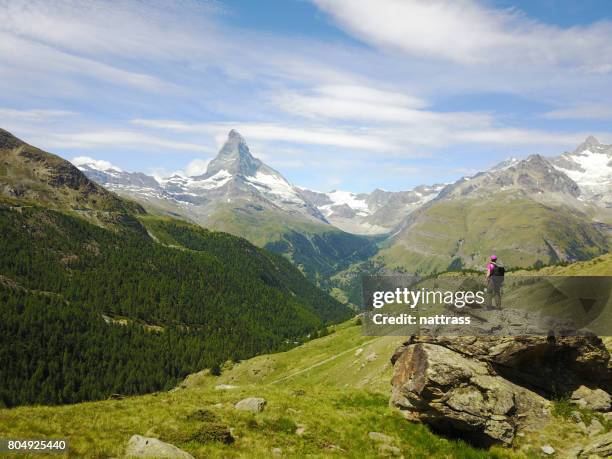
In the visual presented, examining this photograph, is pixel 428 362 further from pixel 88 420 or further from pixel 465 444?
pixel 88 420

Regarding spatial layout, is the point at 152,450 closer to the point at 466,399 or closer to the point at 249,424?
the point at 249,424

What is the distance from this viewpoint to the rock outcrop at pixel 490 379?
2573 cm

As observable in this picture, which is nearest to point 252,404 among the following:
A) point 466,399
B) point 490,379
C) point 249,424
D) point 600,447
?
point 249,424

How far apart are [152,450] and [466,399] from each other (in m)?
19.0

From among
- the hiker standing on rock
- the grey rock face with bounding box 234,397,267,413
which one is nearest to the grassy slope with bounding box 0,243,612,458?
the grey rock face with bounding box 234,397,267,413

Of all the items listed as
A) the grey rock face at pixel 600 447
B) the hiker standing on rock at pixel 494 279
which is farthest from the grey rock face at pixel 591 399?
the hiker standing on rock at pixel 494 279

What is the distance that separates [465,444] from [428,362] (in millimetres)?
5401

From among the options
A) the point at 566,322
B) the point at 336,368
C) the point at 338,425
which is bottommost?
the point at 336,368

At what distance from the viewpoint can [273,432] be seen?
25734 millimetres

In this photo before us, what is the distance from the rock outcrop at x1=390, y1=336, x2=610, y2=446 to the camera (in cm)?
2573

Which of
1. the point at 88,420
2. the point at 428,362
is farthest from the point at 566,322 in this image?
the point at 88,420

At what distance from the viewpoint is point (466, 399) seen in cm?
2572

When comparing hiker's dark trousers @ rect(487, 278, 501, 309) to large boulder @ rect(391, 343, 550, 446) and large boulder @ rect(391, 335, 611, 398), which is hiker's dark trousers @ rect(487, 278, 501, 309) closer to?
large boulder @ rect(391, 335, 611, 398)

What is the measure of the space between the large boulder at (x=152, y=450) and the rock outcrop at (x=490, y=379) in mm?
15690
